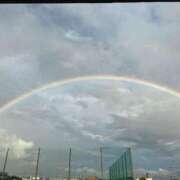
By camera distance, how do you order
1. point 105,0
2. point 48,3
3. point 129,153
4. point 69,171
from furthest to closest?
point 69,171 → point 129,153 → point 48,3 → point 105,0

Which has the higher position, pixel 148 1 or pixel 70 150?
pixel 70 150

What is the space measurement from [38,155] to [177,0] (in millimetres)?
22390

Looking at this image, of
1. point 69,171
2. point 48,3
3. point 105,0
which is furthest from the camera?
point 69,171

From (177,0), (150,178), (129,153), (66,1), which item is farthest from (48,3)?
(150,178)

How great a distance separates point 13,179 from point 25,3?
88.7 ft

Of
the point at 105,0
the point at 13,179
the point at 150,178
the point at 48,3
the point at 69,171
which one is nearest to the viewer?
the point at 105,0

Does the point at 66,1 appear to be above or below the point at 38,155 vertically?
below

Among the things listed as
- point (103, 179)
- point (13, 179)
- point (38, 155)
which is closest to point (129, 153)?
point (103, 179)

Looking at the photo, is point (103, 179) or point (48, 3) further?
point (103, 179)

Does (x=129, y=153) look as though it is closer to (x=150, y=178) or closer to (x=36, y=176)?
(x=36, y=176)

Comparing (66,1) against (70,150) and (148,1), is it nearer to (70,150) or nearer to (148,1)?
(148,1)

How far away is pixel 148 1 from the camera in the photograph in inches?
140

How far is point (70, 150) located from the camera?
2419cm

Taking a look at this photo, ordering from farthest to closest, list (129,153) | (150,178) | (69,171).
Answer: (150,178)
(69,171)
(129,153)
